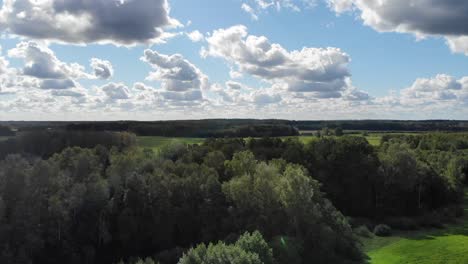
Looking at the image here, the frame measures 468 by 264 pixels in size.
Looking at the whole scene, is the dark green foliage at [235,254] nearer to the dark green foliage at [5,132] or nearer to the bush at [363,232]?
the bush at [363,232]

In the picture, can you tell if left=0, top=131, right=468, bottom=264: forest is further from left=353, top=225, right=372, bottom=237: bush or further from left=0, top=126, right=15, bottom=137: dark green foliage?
left=0, top=126, right=15, bottom=137: dark green foliage

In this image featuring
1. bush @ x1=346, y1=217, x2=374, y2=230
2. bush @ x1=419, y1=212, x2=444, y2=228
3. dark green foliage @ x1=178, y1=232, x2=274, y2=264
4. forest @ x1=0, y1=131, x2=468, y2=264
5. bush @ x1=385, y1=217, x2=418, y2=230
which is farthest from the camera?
bush @ x1=346, y1=217, x2=374, y2=230

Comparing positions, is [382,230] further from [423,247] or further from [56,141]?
[56,141]

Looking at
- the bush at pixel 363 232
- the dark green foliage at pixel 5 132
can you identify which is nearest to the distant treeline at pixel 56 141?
the dark green foliage at pixel 5 132

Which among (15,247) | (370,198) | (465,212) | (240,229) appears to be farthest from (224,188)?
(465,212)

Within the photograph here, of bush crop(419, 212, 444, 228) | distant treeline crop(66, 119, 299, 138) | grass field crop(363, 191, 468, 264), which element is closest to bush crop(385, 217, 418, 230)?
bush crop(419, 212, 444, 228)

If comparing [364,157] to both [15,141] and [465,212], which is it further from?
[15,141]
